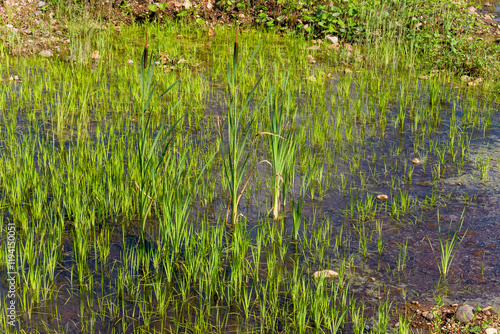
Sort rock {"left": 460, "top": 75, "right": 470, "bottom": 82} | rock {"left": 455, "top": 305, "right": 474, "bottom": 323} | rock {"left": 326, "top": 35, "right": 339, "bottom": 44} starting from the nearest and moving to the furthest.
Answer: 1. rock {"left": 455, "top": 305, "right": 474, "bottom": 323}
2. rock {"left": 460, "top": 75, "right": 470, "bottom": 82}
3. rock {"left": 326, "top": 35, "right": 339, "bottom": 44}

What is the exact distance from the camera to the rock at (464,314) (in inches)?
120

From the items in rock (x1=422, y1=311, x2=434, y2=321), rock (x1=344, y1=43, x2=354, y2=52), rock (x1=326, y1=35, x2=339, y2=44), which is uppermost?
rock (x1=326, y1=35, x2=339, y2=44)

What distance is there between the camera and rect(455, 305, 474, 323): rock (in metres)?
3.04

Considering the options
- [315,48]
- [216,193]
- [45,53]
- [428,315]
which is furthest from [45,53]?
[428,315]

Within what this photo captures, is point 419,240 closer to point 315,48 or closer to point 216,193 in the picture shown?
point 216,193

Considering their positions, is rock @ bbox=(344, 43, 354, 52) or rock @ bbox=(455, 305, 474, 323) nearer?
rock @ bbox=(455, 305, 474, 323)

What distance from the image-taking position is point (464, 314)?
10.0 feet

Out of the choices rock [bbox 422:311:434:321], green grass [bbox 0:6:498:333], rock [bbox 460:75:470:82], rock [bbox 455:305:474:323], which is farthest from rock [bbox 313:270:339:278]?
rock [bbox 460:75:470:82]

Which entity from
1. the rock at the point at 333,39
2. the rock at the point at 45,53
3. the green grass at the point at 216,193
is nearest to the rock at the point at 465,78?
the green grass at the point at 216,193

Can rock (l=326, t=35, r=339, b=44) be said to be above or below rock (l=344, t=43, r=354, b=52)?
above

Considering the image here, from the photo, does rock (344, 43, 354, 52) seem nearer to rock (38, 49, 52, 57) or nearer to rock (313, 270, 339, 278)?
rock (38, 49, 52, 57)

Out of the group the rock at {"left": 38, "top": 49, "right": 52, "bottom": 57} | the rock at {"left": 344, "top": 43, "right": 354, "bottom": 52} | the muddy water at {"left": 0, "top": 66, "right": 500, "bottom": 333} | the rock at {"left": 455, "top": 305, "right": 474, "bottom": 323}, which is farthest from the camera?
the rock at {"left": 344, "top": 43, "right": 354, "bottom": 52}

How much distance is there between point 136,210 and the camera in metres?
4.15

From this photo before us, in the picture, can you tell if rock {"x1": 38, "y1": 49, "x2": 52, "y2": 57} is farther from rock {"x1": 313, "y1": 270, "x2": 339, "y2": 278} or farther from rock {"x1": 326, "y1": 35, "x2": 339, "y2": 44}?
rock {"x1": 313, "y1": 270, "x2": 339, "y2": 278}
